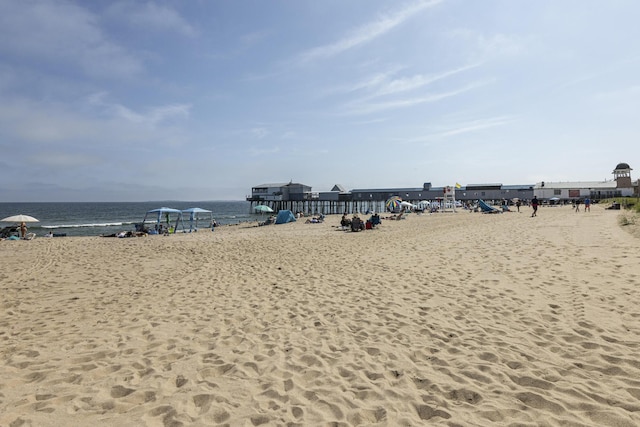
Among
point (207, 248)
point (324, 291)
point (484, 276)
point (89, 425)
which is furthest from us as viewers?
point (207, 248)

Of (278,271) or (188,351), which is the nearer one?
(188,351)

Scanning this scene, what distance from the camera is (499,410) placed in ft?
9.02

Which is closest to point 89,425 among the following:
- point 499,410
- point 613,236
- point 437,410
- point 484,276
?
point 437,410

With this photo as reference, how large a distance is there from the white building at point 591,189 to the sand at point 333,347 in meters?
60.4

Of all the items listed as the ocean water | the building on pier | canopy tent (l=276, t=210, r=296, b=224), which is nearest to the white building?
the building on pier

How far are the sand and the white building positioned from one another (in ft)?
198

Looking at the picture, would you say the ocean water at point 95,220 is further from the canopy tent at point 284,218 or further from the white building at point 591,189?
the white building at point 591,189

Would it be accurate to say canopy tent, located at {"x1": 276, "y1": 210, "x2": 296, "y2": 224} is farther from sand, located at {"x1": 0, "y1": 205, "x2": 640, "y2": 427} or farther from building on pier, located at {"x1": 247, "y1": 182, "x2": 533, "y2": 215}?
building on pier, located at {"x1": 247, "y1": 182, "x2": 533, "y2": 215}

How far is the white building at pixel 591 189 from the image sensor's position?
56.4m

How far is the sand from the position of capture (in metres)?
2.84

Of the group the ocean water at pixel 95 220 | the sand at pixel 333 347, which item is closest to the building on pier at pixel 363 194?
the ocean water at pixel 95 220

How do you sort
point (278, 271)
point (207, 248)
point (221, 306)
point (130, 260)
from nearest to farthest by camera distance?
1. point (221, 306)
2. point (278, 271)
3. point (130, 260)
4. point (207, 248)

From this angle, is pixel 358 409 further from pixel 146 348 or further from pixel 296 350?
pixel 146 348

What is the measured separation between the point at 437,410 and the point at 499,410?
51 centimetres
